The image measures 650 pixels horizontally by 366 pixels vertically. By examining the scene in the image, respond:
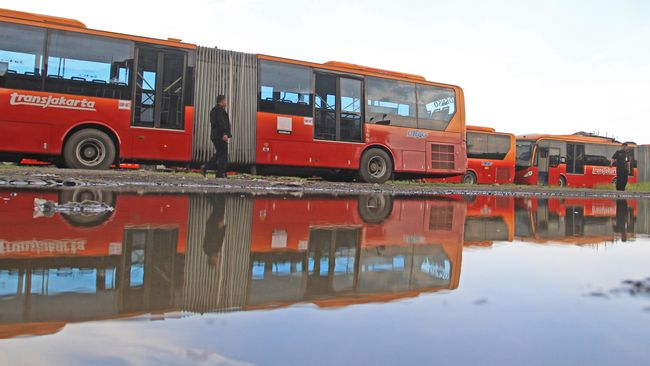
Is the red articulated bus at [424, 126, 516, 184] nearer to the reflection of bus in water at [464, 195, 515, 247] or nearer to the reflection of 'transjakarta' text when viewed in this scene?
the reflection of bus in water at [464, 195, 515, 247]

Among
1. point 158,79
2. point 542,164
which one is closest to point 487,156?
point 542,164

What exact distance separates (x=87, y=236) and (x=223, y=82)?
1032 cm

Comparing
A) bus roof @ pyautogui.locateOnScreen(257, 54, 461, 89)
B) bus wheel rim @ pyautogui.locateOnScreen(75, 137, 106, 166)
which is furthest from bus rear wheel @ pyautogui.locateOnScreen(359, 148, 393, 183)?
bus wheel rim @ pyautogui.locateOnScreen(75, 137, 106, 166)

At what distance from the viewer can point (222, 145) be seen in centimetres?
1059

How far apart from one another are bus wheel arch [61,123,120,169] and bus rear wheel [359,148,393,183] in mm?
6141

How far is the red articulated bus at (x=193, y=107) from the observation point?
420 inches

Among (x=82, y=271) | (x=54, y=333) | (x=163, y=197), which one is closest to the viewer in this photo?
(x=54, y=333)

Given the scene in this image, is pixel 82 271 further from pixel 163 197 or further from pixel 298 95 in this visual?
pixel 298 95

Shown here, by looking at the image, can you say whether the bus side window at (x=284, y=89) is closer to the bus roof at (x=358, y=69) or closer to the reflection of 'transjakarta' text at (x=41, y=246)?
the bus roof at (x=358, y=69)

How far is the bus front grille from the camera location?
50.6ft

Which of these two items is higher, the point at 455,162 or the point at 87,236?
the point at 455,162

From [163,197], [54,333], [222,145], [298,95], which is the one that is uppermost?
[298,95]

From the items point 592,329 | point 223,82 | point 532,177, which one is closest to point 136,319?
point 592,329

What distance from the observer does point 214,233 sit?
138 inches
